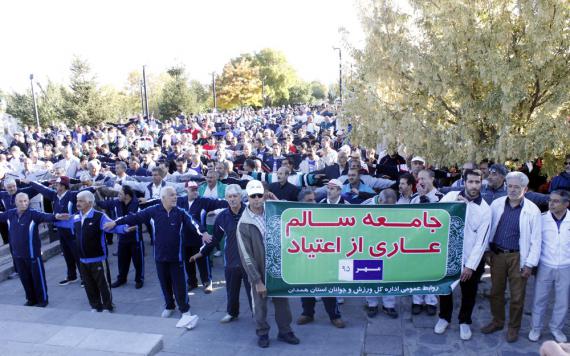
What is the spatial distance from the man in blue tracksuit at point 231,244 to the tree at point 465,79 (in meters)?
2.59

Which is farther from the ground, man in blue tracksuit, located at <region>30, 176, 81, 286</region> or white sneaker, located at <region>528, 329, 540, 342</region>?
man in blue tracksuit, located at <region>30, 176, 81, 286</region>

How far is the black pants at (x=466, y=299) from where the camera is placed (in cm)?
562

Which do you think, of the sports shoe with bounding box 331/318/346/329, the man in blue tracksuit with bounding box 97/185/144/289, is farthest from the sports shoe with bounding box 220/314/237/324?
the man in blue tracksuit with bounding box 97/185/144/289

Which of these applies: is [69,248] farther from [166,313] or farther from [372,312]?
[372,312]

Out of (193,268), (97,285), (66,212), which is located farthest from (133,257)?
(66,212)

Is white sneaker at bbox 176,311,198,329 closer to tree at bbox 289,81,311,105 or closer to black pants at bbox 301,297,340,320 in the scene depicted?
black pants at bbox 301,297,340,320

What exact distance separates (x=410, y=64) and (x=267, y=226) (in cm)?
324

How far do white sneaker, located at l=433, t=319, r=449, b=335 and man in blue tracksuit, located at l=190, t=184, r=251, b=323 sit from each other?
2405mm

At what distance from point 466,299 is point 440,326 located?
47cm

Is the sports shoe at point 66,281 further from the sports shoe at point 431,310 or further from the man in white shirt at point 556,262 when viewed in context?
the man in white shirt at point 556,262

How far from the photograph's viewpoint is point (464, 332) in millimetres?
5664

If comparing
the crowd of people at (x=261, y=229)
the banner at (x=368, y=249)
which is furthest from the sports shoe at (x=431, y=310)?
the banner at (x=368, y=249)

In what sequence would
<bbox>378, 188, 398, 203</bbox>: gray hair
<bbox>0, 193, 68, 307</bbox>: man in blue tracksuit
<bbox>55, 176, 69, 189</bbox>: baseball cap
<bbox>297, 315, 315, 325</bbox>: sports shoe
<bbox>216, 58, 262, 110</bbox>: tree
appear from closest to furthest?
<bbox>378, 188, 398, 203</bbox>: gray hair → <bbox>297, 315, 315, 325</bbox>: sports shoe → <bbox>0, 193, 68, 307</bbox>: man in blue tracksuit → <bbox>55, 176, 69, 189</bbox>: baseball cap → <bbox>216, 58, 262, 110</bbox>: tree

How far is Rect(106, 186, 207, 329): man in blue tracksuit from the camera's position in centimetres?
621
